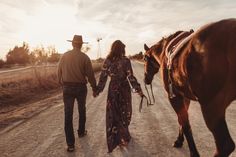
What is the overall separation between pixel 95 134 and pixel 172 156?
92.1 inches

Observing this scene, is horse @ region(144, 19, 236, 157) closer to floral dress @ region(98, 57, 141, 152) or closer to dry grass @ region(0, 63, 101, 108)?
floral dress @ region(98, 57, 141, 152)

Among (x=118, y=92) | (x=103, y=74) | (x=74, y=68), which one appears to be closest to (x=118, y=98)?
(x=118, y=92)

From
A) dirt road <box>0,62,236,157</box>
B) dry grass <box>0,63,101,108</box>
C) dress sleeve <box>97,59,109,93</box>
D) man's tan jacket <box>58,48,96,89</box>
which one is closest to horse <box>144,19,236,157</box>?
dirt road <box>0,62,236,157</box>

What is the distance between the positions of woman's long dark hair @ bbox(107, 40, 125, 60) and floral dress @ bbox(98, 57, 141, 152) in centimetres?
8

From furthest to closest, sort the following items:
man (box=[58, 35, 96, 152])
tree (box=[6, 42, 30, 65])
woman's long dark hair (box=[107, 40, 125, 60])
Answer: tree (box=[6, 42, 30, 65]), man (box=[58, 35, 96, 152]), woman's long dark hair (box=[107, 40, 125, 60])

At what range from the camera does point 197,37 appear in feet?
13.8

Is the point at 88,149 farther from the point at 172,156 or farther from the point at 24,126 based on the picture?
the point at 24,126

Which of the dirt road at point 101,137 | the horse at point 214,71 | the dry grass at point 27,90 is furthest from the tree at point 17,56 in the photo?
the horse at point 214,71

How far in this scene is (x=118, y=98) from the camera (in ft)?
21.4

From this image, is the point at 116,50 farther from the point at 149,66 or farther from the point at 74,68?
the point at 149,66

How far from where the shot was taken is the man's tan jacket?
6719mm

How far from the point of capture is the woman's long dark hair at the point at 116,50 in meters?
6.28

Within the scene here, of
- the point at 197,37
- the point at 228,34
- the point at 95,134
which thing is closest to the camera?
the point at 228,34

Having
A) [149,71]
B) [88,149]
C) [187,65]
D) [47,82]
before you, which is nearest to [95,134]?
[88,149]
